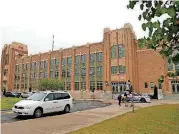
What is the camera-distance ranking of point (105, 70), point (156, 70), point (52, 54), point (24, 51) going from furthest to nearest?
1. point (24, 51)
2. point (52, 54)
3. point (105, 70)
4. point (156, 70)

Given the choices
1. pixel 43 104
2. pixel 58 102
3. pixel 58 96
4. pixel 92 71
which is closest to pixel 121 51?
pixel 92 71

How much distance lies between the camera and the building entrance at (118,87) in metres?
47.4

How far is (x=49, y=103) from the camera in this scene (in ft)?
49.4

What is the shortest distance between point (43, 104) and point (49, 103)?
23.6 inches

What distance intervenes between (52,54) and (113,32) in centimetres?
2282

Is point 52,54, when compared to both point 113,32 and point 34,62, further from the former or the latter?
point 113,32

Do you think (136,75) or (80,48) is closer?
(136,75)

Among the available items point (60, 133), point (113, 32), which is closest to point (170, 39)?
point (60, 133)

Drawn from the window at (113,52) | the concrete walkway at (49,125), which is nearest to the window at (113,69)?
the window at (113,52)

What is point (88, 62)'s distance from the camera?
177ft

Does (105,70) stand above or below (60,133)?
above

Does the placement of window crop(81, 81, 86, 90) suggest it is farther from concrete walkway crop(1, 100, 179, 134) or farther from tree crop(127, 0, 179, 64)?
tree crop(127, 0, 179, 64)

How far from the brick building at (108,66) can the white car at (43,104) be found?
28.0 m

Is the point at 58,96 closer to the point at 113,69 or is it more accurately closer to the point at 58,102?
the point at 58,102
